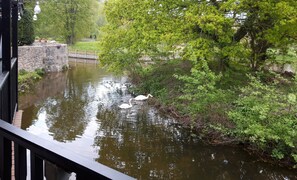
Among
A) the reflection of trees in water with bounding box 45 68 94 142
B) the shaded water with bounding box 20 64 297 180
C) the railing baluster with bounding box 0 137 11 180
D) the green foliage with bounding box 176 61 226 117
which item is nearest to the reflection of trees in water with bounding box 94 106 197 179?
the shaded water with bounding box 20 64 297 180

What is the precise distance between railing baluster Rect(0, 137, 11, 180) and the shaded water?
83.4 inches

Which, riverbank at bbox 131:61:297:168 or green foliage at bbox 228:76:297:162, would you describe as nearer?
green foliage at bbox 228:76:297:162

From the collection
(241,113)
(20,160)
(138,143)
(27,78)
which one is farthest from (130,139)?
(27,78)

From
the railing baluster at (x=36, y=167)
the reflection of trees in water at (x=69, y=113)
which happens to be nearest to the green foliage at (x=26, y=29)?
the reflection of trees in water at (x=69, y=113)

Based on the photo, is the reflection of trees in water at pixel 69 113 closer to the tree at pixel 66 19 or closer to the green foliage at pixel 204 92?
the green foliage at pixel 204 92

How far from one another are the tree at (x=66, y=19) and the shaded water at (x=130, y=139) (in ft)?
62.4

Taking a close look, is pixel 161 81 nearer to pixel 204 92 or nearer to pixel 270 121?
pixel 204 92

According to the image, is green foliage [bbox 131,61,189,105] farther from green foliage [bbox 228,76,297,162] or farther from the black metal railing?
the black metal railing

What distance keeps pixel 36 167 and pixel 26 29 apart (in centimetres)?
1974

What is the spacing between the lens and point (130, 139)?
28.9 feet

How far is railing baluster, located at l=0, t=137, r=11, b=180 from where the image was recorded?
1.75 metres

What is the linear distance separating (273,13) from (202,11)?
2.07m

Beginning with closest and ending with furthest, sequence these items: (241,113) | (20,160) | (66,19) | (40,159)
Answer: (40,159) < (20,160) < (241,113) < (66,19)

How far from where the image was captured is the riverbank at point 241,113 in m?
7.06
